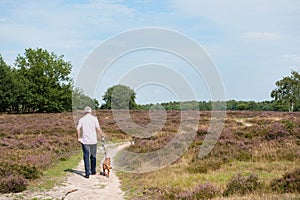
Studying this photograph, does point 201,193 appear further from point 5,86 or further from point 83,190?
point 5,86

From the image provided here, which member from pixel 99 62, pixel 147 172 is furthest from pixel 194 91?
pixel 147 172

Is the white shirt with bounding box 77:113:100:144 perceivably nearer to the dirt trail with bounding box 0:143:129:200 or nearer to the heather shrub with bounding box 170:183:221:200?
the dirt trail with bounding box 0:143:129:200

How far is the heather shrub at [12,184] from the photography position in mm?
10430

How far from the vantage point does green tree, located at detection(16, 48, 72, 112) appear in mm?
73562

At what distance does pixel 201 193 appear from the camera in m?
9.44

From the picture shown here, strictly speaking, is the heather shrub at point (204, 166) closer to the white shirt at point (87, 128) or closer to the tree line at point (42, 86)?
the white shirt at point (87, 128)

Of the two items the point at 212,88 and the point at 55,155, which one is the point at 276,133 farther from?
the point at 55,155

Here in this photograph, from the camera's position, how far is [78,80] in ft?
56.2

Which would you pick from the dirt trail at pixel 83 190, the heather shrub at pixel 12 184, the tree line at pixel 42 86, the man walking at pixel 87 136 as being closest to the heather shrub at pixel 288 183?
the dirt trail at pixel 83 190

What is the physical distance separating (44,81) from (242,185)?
2766 inches

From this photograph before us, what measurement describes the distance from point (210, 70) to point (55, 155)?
8714mm

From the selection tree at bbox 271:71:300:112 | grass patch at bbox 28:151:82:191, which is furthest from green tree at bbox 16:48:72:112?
grass patch at bbox 28:151:82:191

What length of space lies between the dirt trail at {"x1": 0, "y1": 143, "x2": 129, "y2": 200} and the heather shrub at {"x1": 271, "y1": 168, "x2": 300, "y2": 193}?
421cm

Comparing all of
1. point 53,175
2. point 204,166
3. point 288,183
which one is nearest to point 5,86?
point 53,175
